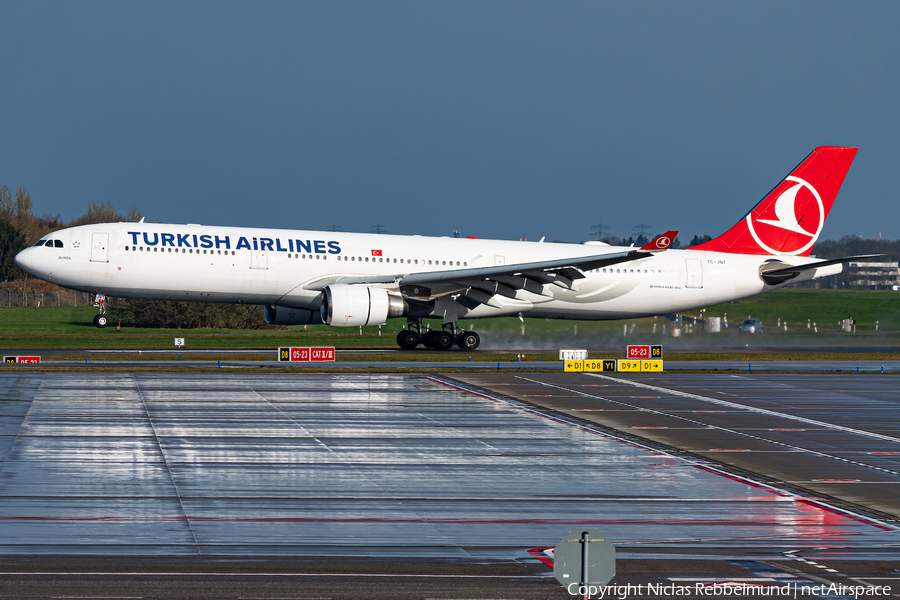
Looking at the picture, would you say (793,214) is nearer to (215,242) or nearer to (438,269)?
(438,269)

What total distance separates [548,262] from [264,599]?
31187 mm

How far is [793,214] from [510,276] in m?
15.3

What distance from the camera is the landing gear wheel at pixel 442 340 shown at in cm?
4334

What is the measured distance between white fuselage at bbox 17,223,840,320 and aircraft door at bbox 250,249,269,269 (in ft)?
0.13

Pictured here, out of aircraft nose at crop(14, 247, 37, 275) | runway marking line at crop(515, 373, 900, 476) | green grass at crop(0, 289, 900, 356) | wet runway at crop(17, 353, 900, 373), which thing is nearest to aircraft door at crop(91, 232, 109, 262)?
aircraft nose at crop(14, 247, 37, 275)

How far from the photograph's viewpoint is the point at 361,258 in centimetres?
4153

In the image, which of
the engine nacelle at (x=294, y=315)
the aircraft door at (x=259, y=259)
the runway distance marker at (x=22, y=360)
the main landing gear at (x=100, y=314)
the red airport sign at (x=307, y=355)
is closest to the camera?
the runway distance marker at (x=22, y=360)

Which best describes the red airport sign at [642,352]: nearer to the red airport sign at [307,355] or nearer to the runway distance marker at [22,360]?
the red airport sign at [307,355]

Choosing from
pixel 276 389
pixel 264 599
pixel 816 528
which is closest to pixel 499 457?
pixel 816 528

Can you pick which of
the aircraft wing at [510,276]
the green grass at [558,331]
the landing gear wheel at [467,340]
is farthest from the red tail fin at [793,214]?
the landing gear wheel at [467,340]

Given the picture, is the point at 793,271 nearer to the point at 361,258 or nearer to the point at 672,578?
the point at 361,258

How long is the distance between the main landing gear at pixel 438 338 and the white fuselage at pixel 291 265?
4.23 ft

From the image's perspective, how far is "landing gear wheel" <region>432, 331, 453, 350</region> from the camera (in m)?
43.3

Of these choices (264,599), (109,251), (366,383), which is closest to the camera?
(264,599)
